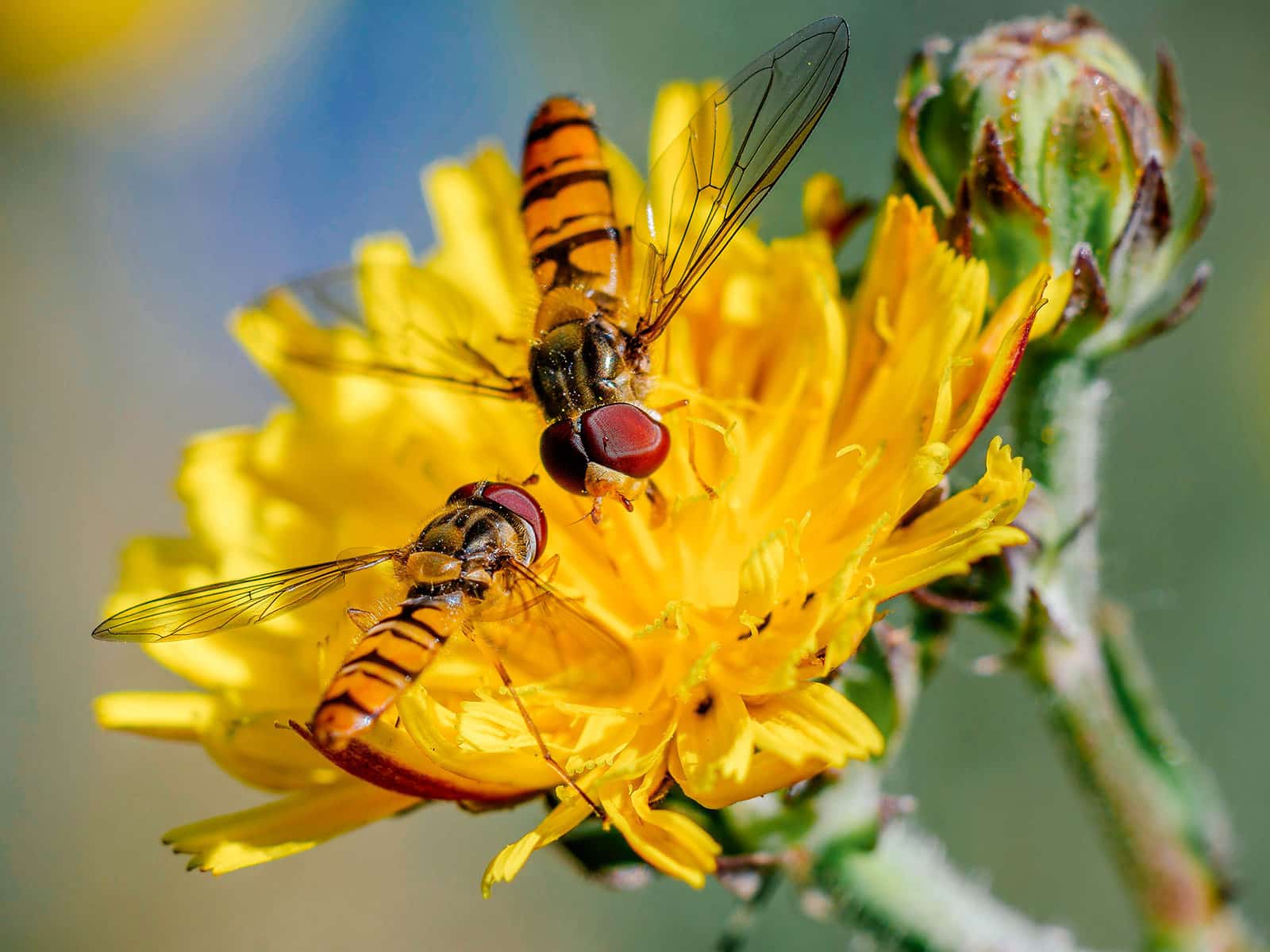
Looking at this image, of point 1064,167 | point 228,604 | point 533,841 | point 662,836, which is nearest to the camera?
point 533,841

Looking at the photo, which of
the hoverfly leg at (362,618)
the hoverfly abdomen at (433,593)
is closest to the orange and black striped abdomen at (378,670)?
the hoverfly abdomen at (433,593)

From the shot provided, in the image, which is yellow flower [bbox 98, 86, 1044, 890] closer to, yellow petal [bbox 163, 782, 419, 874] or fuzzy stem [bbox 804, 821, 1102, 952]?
yellow petal [bbox 163, 782, 419, 874]

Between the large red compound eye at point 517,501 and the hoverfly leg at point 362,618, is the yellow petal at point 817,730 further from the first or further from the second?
the hoverfly leg at point 362,618

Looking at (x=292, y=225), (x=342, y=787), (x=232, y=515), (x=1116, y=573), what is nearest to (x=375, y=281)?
(x=232, y=515)

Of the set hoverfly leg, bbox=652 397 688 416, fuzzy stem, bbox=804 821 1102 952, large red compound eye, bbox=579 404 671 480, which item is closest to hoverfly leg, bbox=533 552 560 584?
large red compound eye, bbox=579 404 671 480

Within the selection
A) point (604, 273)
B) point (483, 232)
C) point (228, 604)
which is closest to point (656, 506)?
point (604, 273)

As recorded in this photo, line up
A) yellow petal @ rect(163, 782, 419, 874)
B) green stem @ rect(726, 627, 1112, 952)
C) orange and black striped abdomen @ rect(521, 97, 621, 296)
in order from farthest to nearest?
orange and black striped abdomen @ rect(521, 97, 621, 296) → green stem @ rect(726, 627, 1112, 952) → yellow petal @ rect(163, 782, 419, 874)

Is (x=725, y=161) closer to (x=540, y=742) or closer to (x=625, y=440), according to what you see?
(x=625, y=440)
